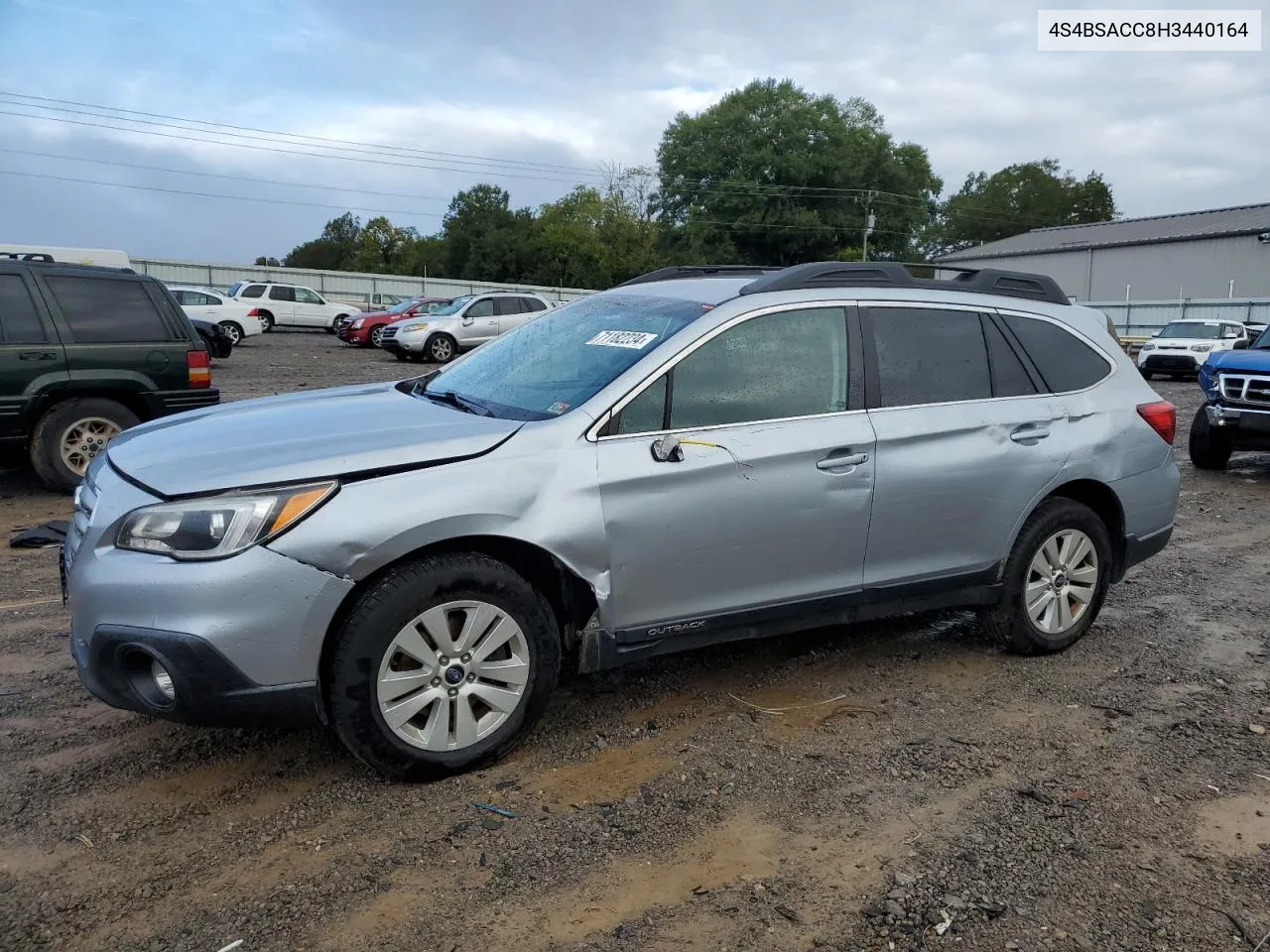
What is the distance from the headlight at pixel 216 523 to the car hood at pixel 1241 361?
1008 cm

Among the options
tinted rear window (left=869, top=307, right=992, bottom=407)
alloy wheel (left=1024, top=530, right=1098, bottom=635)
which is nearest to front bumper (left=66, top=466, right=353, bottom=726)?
tinted rear window (left=869, top=307, right=992, bottom=407)

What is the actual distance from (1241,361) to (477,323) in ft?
59.8

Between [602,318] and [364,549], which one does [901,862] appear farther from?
[602,318]

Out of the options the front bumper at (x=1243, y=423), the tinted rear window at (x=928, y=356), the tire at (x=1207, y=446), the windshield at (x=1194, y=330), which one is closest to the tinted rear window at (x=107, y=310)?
the tinted rear window at (x=928, y=356)

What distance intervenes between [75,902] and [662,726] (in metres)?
2.07

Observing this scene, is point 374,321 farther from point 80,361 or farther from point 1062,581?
point 1062,581

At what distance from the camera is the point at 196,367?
8703 millimetres

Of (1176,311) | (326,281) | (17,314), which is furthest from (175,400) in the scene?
(326,281)

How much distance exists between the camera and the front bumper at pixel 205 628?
3.15m

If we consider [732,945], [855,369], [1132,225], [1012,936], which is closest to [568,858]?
[732,945]

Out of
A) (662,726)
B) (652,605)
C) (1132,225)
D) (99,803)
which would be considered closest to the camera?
(99,803)

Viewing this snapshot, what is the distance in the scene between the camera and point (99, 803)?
337 cm

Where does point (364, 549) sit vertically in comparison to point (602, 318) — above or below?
below

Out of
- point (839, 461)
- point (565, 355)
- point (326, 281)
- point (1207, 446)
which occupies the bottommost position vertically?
point (1207, 446)
